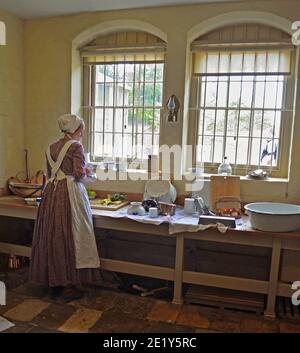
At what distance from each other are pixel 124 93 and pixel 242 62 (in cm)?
124

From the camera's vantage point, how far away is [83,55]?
12.1 feet

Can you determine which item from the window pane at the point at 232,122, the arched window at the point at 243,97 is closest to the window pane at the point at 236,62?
the arched window at the point at 243,97

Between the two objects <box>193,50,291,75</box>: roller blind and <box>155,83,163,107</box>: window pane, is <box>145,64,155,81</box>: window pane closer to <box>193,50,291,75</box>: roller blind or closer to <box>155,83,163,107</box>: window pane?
<box>155,83,163,107</box>: window pane

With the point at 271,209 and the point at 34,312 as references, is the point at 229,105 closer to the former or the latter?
the point at 271,209

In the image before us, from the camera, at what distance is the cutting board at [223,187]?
322 cm

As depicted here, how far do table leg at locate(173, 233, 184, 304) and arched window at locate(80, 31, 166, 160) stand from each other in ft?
3.67

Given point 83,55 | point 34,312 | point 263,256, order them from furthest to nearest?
point 83,55
point 263,256
point 34,312

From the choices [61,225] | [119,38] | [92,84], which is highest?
[119,38]

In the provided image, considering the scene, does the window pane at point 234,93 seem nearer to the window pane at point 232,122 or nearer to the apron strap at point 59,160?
the window pane at point 232,122

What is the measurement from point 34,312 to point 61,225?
2.31 ft

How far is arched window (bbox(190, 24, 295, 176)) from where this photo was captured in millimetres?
3215


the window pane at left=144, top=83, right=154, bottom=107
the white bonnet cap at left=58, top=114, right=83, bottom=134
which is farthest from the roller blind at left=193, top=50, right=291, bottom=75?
the white bonnet cap at left=58, top=114, right=83, bottom=134

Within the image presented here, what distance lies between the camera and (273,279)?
271 cm

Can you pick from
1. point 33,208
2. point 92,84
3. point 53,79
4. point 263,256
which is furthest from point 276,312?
point 53,79
